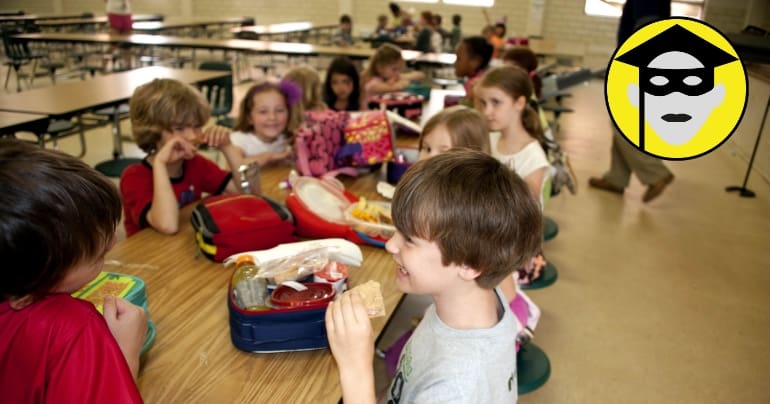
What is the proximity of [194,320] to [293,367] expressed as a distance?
335 millimetres

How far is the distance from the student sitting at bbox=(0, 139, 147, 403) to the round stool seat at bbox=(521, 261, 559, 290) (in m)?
2.60

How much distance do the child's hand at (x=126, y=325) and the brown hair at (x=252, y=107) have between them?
189cm

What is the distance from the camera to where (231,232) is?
1.72 m

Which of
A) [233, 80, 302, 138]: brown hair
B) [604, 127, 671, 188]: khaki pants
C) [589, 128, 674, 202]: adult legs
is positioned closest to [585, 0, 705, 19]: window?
[233, 80, 302, 138]: brown hair

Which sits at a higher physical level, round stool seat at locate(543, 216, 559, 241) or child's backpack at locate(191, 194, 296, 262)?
child's backpack at locate(191, 194, 296, 262)

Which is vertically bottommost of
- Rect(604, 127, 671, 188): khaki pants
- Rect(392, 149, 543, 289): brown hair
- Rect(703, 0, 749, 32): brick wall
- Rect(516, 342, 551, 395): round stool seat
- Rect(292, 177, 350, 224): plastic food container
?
Rect(516, 342, 551, 395): round stool seat

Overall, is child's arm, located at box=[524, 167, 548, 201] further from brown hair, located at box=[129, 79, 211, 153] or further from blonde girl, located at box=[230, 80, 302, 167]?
brown hair, located at box=[129, 79, 211, 153]

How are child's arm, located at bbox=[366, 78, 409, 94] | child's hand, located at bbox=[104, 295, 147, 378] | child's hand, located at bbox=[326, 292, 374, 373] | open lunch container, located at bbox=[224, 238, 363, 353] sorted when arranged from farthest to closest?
child's arm, located at bbox=[366, 78, 409, 94]
open lunch container, located at bbox=[224, 238, 363, 353]
child's hand, located at bbox=[104, 295, 147, 378]
child's hand, located at bbox=[326, 292, 374, 373]

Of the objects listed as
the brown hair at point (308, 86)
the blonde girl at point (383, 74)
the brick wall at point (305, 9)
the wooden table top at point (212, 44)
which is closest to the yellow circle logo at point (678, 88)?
the brown hair at point (308, 86)

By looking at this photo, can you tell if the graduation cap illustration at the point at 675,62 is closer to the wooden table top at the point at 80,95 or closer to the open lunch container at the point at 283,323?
the open lunch container at the point at 283,323

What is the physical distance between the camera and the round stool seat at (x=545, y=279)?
10.5 ft

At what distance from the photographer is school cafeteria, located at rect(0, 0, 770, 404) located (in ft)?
1.66

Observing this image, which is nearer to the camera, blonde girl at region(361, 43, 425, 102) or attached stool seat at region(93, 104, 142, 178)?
attached stool seat at region(93, 104, 142, 178)

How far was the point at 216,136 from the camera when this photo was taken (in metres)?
2.33
